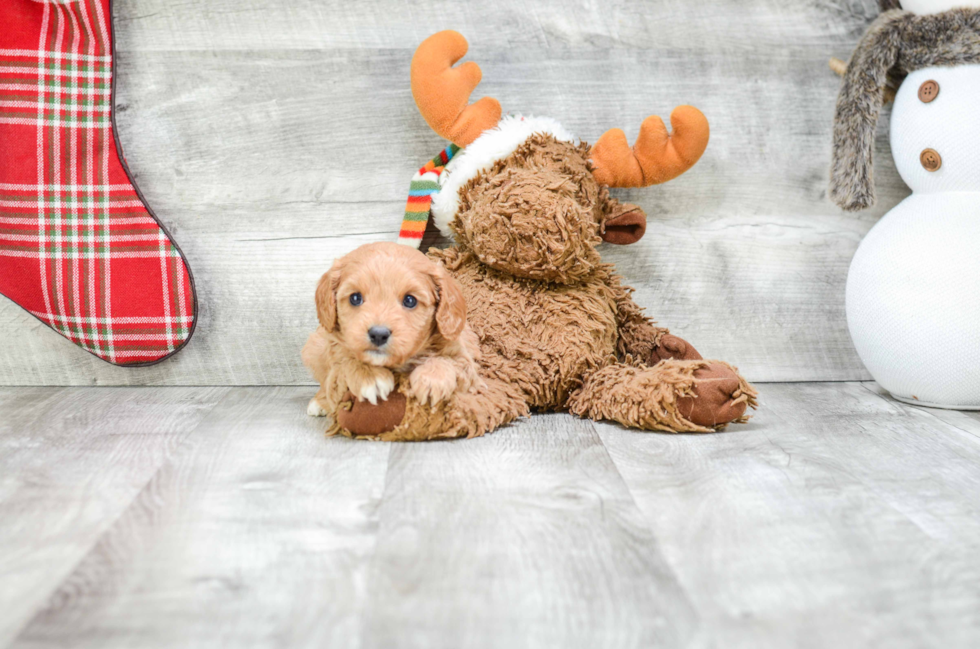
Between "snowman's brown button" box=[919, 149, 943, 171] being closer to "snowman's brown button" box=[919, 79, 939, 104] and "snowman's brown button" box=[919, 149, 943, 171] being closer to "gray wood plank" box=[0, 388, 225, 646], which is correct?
"snowman's brown button" box=[919, 79, 939, 104]

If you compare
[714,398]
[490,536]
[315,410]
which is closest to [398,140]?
[315,410]

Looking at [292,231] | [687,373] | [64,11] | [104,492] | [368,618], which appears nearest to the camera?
[368,618]

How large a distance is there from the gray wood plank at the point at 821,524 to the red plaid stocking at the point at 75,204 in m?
0.88

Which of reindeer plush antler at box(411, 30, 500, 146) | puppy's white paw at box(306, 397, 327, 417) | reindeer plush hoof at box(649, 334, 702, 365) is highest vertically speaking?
reindeer plush antler at box(411, 30, 500, 146)

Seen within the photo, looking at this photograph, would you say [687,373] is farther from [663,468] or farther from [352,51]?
[352,51]

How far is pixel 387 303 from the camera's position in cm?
104

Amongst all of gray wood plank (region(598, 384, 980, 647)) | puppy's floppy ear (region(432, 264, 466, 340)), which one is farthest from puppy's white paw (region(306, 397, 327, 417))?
gray wood plank (region(598, 384, 980, 647))

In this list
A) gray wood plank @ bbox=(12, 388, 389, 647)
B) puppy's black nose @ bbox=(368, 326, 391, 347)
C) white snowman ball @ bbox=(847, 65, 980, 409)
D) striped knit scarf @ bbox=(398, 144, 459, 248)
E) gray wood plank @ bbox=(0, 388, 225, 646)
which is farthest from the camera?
striped knit scarf @ bbox=(398, 144, 459, 248)

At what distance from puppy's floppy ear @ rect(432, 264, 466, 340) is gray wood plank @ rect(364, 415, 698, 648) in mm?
175

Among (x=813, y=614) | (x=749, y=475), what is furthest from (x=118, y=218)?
(x=813, y=614)

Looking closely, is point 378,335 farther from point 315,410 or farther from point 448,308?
point 315,410

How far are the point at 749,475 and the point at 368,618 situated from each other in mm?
566

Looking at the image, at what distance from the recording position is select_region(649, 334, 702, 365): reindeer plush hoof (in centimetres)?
136

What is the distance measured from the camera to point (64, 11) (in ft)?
4.54
